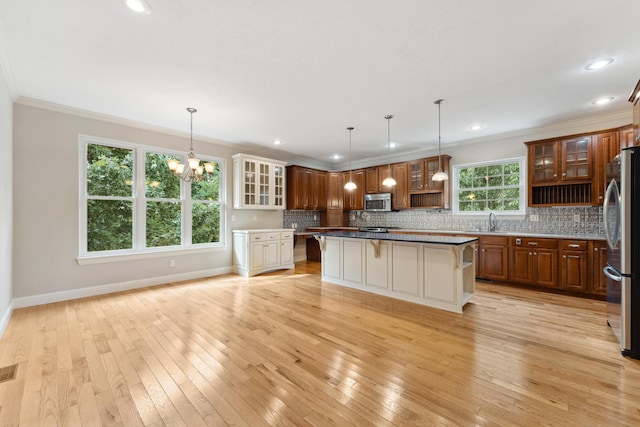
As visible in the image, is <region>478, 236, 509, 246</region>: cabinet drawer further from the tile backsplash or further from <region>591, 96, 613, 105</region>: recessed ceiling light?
<region>591, 96, 613, 105</region>: recessed ceiling light

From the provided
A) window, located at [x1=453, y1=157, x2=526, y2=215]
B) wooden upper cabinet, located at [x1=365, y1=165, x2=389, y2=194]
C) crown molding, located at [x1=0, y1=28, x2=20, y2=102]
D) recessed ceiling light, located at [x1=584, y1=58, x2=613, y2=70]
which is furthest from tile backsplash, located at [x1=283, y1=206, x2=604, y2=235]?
crown molding, located at [x1=0, y1=28, x2=20, y2=102]

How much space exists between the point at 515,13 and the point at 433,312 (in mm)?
3091

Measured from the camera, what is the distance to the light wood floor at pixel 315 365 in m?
1.72

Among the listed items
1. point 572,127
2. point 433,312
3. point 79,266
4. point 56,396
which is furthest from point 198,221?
point 572,127

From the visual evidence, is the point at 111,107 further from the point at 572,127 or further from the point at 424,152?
the point at 572,127

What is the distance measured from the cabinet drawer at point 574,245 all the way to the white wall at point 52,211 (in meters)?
6.79

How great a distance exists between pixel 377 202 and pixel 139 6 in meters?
5.73

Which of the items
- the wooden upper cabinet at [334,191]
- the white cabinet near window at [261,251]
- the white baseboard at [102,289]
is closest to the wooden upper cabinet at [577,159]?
the wooden upper cabinet at [334,191]

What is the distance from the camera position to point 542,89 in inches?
133

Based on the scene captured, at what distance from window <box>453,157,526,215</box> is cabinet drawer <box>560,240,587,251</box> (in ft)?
3.33

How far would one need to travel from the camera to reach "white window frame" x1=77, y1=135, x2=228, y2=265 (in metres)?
4.14

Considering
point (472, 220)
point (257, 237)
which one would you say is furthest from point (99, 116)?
point (472, 220)

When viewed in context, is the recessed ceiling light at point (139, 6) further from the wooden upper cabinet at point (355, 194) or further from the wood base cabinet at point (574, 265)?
the wood base cabinet at point (574, 265)

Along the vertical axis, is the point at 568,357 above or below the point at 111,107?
below
